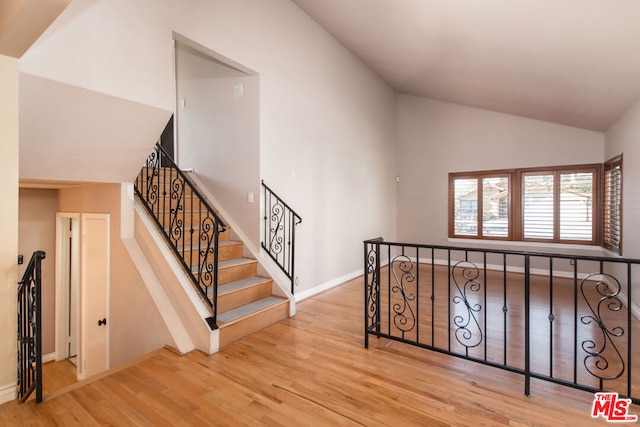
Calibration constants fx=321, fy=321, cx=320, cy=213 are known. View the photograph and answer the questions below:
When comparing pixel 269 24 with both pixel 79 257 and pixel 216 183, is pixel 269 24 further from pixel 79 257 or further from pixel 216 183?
pixel 79 257

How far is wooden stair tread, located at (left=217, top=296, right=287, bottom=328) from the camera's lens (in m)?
3.28

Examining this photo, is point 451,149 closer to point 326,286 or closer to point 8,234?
point 326,286

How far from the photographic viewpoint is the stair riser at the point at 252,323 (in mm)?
3160

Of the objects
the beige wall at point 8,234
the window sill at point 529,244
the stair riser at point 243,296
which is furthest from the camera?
the window sill at point 529,244

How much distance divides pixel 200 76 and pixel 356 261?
4157mm

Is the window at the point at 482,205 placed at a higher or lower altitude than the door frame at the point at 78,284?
higher

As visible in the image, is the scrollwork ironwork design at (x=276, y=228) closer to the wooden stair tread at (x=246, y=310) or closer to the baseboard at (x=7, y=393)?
the wooden stair tread at (x=246, y=310)

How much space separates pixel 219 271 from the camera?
3.74 meters

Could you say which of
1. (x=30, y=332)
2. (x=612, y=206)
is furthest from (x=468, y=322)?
(x=612, y=206)

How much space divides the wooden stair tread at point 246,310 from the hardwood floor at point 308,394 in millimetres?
278

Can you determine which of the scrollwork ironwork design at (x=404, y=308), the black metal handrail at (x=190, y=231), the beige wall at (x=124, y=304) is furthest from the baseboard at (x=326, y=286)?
the beige wall at (x=124, y=304)

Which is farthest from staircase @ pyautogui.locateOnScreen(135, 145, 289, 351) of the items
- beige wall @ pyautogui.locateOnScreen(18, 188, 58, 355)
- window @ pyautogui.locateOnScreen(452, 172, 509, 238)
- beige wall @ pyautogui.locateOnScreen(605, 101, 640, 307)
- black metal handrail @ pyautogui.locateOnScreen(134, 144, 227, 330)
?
window @ pyautogui.locateOnScreen(452, 172, 509, 238)

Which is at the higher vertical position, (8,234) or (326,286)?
(8,234)

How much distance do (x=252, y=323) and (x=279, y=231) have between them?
1.41 meters
